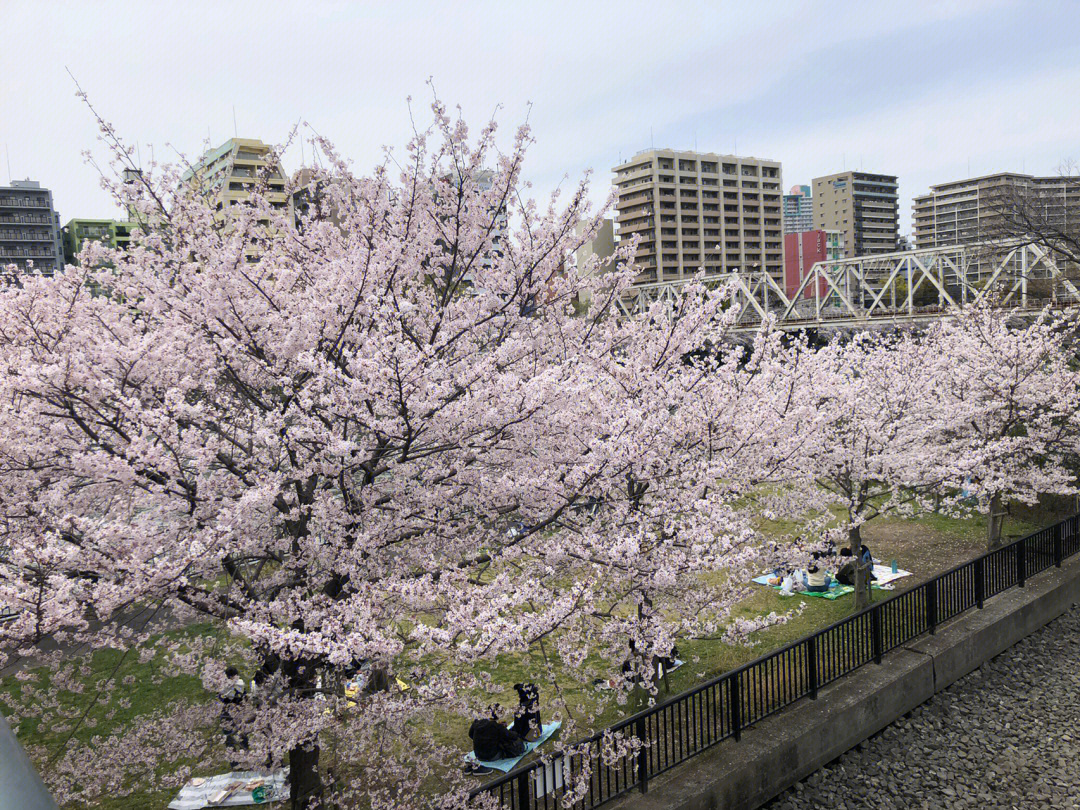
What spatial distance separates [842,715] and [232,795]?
6.72m

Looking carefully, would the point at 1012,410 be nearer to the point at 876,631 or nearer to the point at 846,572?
the point at 846,572

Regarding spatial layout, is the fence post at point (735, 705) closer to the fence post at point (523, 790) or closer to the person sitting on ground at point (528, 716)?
the person sitting on ground at point (528, 716)

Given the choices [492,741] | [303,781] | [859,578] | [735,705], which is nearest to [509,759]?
[492,741]

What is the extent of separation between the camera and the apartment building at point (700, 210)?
92438 mm

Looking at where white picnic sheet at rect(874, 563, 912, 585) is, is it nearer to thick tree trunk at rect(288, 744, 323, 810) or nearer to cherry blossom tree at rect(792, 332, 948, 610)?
cherry blossom tree at rect(792, 332, 948, 610)

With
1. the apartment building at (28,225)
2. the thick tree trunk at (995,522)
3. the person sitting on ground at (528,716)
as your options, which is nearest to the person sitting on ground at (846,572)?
the thick tree trunk at (995,522)

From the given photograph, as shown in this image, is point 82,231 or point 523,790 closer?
point 523,790

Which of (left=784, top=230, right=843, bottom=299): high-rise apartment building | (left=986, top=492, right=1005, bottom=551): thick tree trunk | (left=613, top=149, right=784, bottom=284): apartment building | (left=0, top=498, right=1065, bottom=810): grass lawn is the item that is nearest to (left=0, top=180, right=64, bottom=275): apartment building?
(left=613, top=149, right=784, bottom=284): apartment building

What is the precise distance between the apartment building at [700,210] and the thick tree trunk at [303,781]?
8598 centimetres

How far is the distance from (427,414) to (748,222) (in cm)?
9962

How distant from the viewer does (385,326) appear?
5.97 m

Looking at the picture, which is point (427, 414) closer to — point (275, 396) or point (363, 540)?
point (363, 540)

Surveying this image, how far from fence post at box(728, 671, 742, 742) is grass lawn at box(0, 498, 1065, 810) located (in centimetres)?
131

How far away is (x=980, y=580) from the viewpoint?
1118cm
